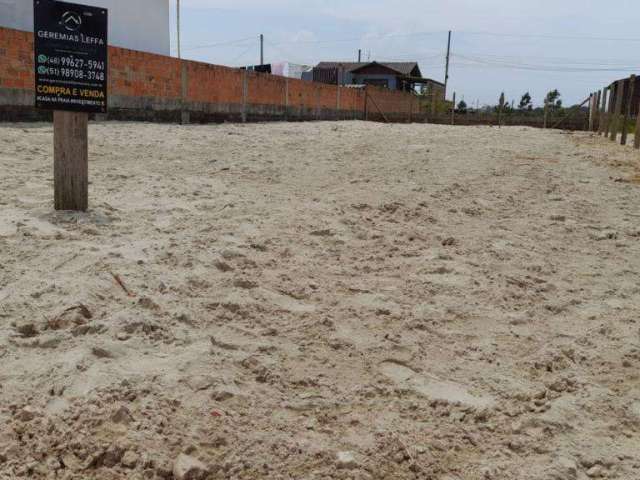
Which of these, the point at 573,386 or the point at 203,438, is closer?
the point at 203,438

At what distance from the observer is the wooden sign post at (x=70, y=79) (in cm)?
404

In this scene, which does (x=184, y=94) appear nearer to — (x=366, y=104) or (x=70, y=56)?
(x=70, y=56)

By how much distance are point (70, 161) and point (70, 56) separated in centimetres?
70

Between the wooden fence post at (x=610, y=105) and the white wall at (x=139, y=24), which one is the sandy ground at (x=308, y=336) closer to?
the wooden fence post at (x=610, y=105)

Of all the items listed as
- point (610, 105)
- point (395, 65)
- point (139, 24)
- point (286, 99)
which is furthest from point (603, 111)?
point (395, 65)

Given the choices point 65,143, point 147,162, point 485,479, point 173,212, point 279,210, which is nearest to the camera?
point 485,479

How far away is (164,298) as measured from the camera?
9.87 feet

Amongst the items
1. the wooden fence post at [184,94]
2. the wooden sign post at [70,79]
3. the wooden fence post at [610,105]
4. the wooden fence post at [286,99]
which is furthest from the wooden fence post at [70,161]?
the wooden fence post at [286,99]

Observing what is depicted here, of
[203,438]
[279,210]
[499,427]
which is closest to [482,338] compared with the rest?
[499,427]

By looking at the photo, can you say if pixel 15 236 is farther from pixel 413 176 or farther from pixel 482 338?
pixel 413 176

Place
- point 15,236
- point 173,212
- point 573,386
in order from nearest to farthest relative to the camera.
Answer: point 573,386 → point 15,236 → point 173,212

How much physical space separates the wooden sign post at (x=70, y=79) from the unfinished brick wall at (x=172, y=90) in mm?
6765

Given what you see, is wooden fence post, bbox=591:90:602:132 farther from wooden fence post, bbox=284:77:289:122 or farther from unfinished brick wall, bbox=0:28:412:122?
wooden fence post, bbox=284:77:289:122

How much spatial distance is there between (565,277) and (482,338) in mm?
1260
